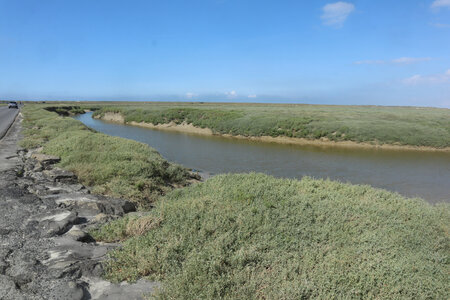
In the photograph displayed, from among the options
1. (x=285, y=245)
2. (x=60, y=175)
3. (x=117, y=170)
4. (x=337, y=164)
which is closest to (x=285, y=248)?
(x=285, y=245)

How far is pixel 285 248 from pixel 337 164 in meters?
18.1

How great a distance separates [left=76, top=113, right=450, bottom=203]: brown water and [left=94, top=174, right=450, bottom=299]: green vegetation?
9594mm

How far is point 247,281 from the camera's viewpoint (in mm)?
4387

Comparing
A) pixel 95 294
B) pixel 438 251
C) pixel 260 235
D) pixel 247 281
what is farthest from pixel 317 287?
pixel 438 251

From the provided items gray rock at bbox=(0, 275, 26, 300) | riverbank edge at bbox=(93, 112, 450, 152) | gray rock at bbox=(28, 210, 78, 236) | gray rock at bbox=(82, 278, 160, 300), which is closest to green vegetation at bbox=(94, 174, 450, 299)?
gray rock at bbox=(82, 278, 160, 300)

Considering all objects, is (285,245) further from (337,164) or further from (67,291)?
(337,164)

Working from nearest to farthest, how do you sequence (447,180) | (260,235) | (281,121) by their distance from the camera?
(260,235)
(447,180)
(281,121)

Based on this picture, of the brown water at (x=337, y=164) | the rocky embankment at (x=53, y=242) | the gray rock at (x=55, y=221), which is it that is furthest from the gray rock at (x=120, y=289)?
the brown water at (x=337, y=164)

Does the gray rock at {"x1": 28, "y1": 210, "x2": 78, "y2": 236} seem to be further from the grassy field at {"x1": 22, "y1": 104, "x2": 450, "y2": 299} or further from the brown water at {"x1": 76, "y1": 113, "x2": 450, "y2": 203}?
the brown water at {"x1": 76, "y1": 113, "x2": 450, "y2": 203}

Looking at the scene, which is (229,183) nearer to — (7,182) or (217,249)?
(217,249)

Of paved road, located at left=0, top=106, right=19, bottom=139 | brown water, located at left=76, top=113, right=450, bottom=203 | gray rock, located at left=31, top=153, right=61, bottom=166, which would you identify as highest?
paved road, located at left=0, top=106, right=19, bottom=139

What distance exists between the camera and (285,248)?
217 inches

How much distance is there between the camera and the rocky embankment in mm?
4328

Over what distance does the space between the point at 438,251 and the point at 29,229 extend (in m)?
8.66
